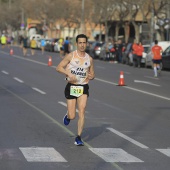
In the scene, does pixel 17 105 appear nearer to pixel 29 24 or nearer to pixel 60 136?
pixel 60 136

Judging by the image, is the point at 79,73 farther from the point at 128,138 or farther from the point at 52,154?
the point at 128,138

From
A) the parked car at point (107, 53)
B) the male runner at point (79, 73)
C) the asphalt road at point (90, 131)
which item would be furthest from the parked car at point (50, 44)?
the male runner at point (79, 73)

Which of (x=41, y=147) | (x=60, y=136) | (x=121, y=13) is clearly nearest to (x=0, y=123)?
(x=60, y=136)

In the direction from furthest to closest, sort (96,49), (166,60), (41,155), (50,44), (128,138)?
(50,44)
(96,49)
(166,60)
(128,138)
(41,155)

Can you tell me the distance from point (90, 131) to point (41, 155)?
2.91 m

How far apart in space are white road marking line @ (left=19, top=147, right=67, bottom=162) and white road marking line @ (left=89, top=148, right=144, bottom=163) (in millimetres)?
638

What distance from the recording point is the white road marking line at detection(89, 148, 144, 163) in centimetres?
904

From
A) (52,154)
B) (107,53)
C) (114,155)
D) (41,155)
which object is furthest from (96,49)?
(41,155)

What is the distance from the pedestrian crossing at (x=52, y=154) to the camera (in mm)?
8922

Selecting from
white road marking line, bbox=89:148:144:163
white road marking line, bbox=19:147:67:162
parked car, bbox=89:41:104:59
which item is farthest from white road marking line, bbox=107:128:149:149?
parked car, bbox=89:41:104:59

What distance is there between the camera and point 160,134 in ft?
39.0

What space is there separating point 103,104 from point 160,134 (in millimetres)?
5242

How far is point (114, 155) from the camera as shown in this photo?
9.40 metres

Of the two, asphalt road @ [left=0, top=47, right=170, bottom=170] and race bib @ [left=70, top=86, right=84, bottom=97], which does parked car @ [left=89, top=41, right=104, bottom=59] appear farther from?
race bib @ [left=70, top=86, right=84, bottom=97]
